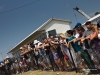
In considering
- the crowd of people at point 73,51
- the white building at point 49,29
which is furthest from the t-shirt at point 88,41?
the white building at point 49,29

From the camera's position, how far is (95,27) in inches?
288

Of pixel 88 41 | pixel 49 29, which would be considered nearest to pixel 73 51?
pixel 88 41

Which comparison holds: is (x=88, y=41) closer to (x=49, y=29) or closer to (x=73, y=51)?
(x=73, y=51)

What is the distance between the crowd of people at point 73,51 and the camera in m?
7.68

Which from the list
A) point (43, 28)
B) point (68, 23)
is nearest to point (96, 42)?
point (43, 28)

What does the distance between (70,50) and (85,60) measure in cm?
123

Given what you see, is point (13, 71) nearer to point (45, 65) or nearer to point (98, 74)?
point (45, 65)

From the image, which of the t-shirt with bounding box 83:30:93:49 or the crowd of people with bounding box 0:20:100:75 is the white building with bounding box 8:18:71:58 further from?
the t-shirt with bounding box 83:30:93:49

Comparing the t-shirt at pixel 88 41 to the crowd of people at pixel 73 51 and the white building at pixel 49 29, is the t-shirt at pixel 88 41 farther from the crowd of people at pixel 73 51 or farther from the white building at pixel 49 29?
the white building at pixel 49 29

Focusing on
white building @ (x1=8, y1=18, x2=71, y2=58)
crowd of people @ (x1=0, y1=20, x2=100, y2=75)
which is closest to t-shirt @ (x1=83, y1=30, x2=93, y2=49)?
crowd of people @ (x1=0, y1=20, x2=100, y2=75)

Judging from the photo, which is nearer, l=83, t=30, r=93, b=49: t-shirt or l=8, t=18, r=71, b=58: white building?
l=83, t=30, r=93, b=49: t-shirt

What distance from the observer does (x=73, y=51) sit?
9430 mm

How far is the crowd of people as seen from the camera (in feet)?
25.2

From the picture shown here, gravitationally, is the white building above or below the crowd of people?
above
